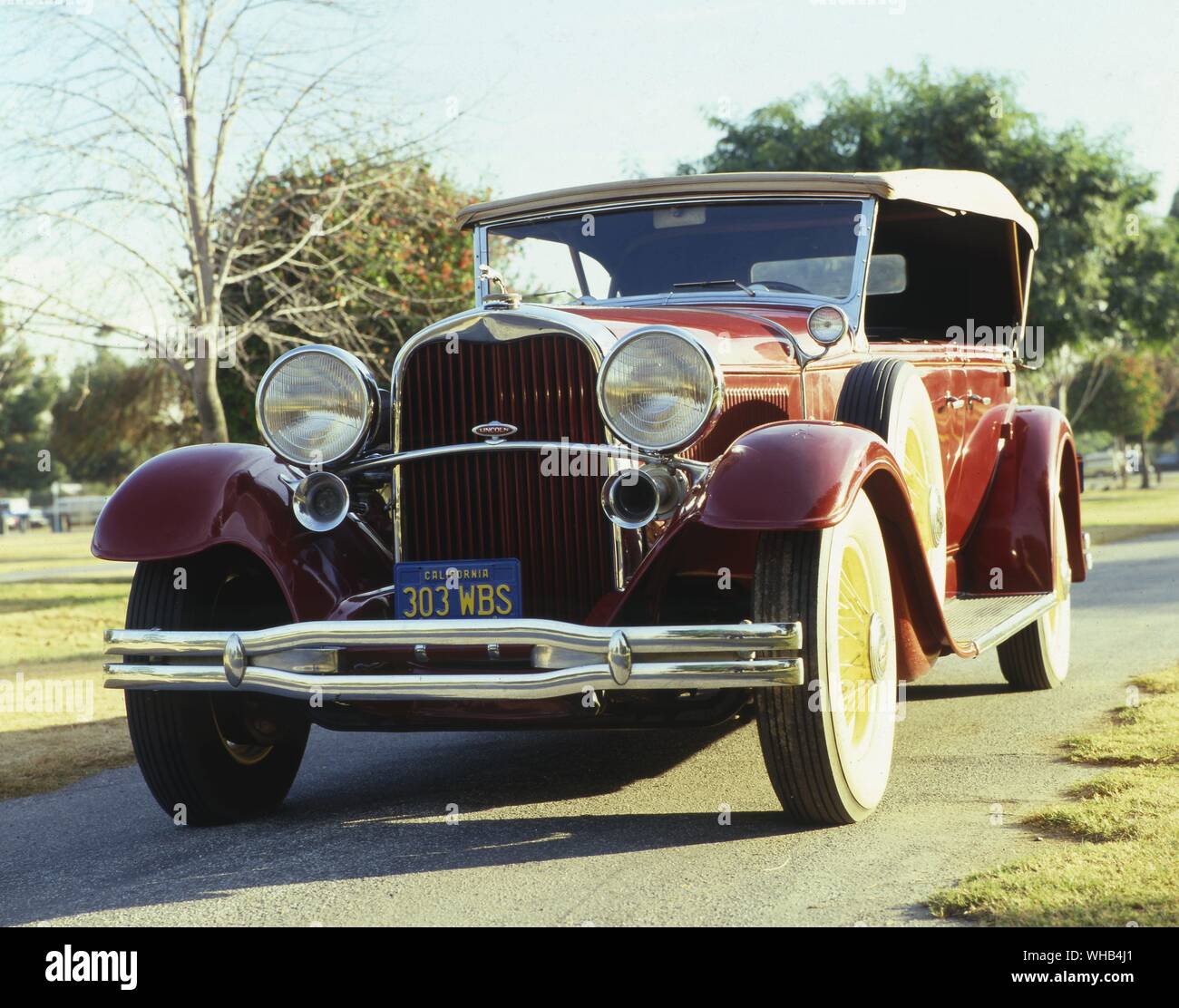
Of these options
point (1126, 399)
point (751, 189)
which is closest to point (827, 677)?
point (751, 189)

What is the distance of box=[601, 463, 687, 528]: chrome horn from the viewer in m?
4.09

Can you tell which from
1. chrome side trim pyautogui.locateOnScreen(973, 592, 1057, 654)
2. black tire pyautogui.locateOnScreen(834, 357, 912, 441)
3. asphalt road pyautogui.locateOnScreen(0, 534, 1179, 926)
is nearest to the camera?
asphalt road pyautogui.locateOnScreen(0, 534, 1179, 926)

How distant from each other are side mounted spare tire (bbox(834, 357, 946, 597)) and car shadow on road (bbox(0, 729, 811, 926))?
1.23 meters

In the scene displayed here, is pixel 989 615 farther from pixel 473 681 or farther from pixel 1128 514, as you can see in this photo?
pixel 1128 514

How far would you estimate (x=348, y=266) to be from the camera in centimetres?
1276

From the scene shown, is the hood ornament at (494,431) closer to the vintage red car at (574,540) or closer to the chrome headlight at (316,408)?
the vintage red car at (574,540)

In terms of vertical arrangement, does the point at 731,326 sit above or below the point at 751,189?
below

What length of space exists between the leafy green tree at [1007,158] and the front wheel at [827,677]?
50.5 feet

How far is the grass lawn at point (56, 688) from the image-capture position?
5.87m

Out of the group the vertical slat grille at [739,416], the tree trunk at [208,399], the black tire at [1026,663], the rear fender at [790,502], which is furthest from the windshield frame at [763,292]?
the tree trunk at [208,399]

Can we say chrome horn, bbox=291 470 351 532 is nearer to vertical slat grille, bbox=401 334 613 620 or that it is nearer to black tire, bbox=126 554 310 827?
vertical slat grille, bbox=401 334 613 620

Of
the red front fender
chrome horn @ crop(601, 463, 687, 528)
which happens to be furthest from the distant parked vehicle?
the red front fender

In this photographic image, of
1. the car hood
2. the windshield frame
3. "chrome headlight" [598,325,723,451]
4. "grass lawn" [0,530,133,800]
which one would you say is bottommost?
"grass lawn" [0,530,133,800]

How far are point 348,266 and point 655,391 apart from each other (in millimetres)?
9255
